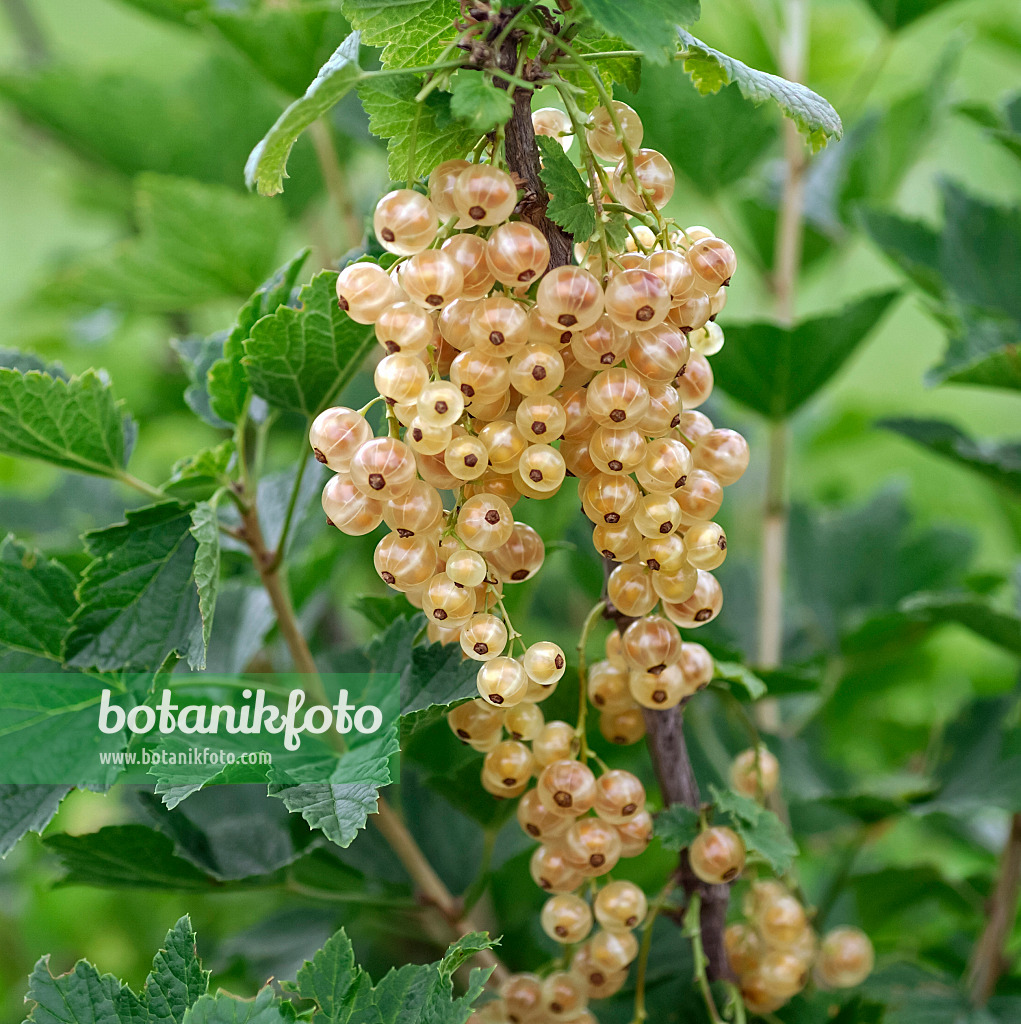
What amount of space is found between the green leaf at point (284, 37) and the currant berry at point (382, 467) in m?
0.45

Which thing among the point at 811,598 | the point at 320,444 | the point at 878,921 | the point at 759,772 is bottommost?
the point at 878,921

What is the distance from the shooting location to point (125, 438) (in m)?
0.45

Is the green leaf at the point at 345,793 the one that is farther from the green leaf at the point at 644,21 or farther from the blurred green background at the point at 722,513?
the green leaf at the point at 644,21

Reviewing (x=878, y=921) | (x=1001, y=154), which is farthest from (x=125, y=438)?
(x=1001, y=154)

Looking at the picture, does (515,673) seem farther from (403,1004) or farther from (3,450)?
(3,450)

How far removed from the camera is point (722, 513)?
2.42 feet

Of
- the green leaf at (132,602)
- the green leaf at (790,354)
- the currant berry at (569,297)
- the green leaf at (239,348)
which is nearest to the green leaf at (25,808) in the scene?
the green leaf at (132,602)

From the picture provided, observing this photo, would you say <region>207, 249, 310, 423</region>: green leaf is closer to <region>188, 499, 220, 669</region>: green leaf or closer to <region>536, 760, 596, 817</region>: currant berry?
<region>188, 499, 220, 669</region>: green leaf

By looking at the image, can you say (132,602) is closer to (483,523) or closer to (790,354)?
(483,523)

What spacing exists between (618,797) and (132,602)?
0.21 meters

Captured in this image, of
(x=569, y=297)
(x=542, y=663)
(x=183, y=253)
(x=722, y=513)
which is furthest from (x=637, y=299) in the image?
(x=183, y=253)

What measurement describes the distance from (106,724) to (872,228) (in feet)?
1.82

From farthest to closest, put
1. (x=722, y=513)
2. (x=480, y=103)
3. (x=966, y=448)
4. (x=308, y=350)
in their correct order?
(x=722, y=513) → (x=966, y=448) → (x=308, y=350) → (x=480, y=103)

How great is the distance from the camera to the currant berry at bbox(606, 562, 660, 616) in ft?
1.13
